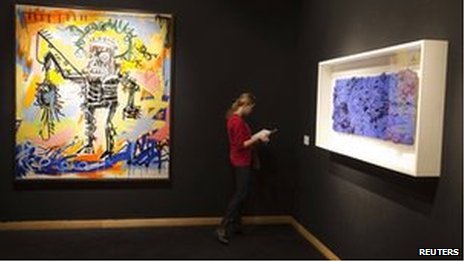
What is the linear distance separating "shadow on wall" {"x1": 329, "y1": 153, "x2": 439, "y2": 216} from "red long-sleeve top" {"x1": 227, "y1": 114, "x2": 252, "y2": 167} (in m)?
0.95

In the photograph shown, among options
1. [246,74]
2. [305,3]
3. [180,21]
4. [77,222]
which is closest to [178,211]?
[77,222]

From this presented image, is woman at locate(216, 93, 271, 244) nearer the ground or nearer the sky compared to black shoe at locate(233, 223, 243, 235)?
nearer the sky

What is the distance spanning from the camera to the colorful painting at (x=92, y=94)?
4453mm

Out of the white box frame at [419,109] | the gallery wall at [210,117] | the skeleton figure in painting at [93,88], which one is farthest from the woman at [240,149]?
the white box frame at [419,109]

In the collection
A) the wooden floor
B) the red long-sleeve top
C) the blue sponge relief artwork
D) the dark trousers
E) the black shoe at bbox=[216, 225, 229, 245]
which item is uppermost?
the blue sponge relief artwork

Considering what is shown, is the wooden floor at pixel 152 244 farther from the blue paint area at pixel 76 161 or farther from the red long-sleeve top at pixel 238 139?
the red long-sleeve top at pixel 238 139

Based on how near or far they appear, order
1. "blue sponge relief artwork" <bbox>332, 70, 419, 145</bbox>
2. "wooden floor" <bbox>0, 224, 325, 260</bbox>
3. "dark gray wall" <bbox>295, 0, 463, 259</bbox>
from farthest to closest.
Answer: "wooden floor" <bbox>0, 224, 325, 260</bbox> < "blue sponge relief artwork" <bbox>332, 70, 419, 145</bbox> < "dark gray wall" <bbox>295, 0, 463, 259</bbox>

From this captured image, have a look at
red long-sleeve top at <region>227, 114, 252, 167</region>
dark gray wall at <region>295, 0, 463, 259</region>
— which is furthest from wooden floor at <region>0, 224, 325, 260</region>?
red long-sleeve top at <region>227, 114, 252, 167</region>

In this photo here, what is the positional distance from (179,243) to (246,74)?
1953mm

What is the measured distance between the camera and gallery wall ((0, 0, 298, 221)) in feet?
15.4

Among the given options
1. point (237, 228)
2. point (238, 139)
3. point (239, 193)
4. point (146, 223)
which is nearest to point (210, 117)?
point (238, 139)

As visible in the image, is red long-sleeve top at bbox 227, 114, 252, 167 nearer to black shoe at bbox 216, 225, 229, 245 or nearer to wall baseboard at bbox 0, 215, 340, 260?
black shoe at bbox 216, 225, 229, 245

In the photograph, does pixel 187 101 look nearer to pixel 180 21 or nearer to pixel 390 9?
pixel 180 21

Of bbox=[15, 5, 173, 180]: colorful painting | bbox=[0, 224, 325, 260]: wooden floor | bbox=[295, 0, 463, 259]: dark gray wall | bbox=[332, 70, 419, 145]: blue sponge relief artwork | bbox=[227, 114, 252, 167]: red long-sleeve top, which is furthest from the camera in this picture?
bbox=[15, 5, 173, 180]: colorful painting
